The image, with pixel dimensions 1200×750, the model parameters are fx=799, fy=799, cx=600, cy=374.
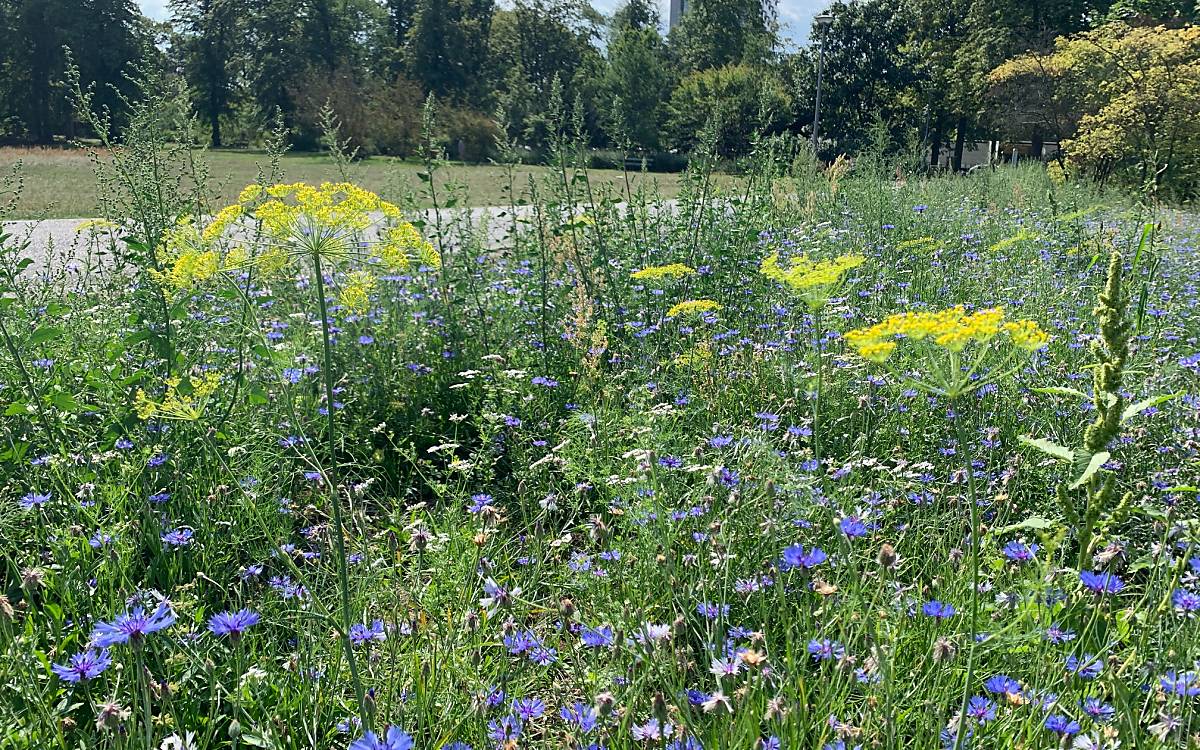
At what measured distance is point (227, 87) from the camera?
180 feet

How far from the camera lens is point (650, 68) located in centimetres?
4784

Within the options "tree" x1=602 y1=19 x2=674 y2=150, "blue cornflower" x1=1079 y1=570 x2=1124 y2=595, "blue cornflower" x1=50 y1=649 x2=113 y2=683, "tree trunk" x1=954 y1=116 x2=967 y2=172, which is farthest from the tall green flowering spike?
"tree" x1=602 y1=19 x2=674 y2=150

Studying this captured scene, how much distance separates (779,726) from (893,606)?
0.60 metres

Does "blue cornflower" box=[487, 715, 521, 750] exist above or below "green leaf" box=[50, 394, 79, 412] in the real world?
below

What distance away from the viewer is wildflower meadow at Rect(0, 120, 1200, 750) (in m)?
1.74

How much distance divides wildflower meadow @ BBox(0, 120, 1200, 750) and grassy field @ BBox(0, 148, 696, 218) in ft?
5.14

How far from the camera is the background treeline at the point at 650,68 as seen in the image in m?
17.4

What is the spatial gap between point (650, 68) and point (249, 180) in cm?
3253

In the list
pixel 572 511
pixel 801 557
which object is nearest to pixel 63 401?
pixel 572 511

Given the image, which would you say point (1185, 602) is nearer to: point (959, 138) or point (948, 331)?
point (948, 331)

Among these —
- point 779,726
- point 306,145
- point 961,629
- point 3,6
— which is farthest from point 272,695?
point 3,6

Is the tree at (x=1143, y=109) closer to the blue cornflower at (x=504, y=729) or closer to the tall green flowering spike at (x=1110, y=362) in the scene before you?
the tall green flowering spike at (x=1110, y=362)

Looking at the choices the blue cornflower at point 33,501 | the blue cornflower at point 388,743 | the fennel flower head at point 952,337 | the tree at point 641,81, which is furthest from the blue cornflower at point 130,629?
the tree at point 641,81

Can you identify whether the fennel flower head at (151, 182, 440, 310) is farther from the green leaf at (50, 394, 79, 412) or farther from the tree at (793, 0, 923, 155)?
the tree at (793, 0, 923, 155)
